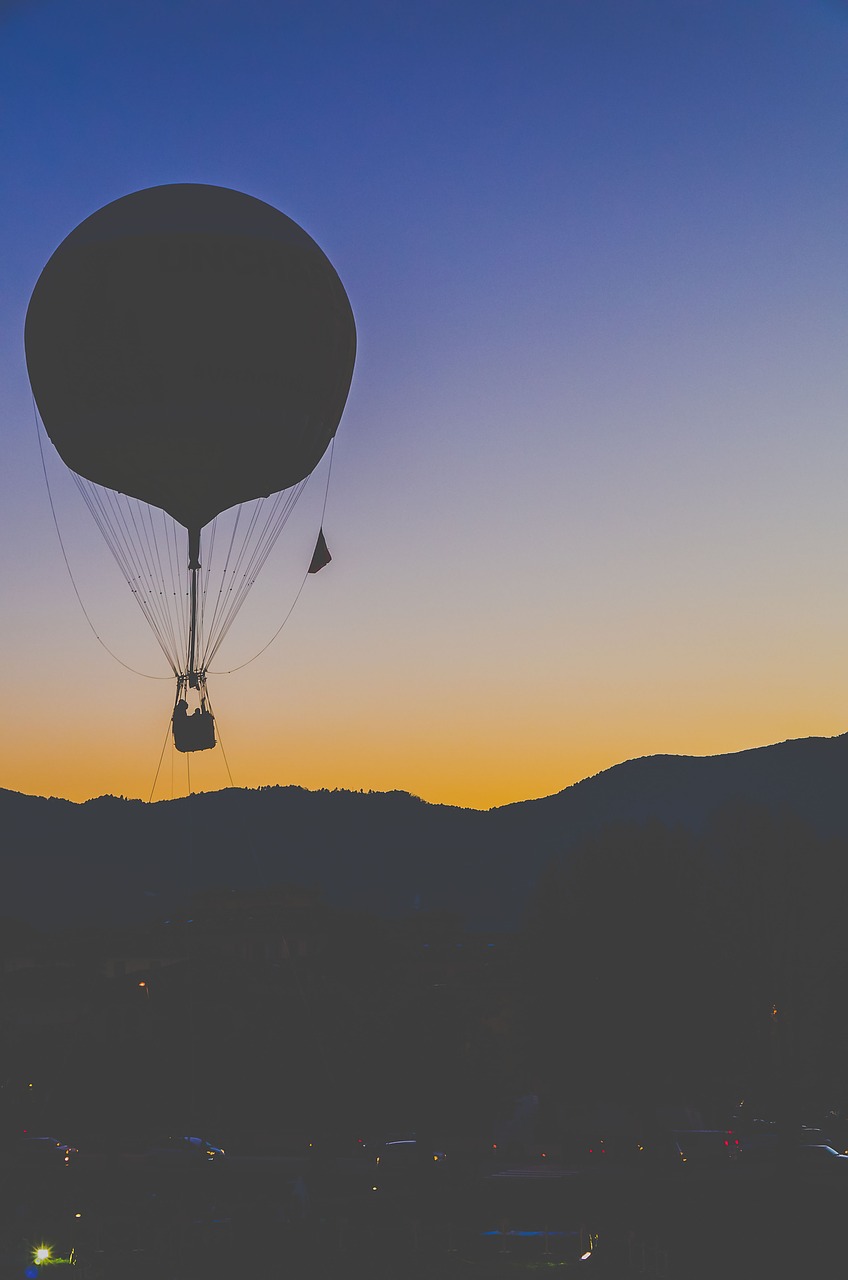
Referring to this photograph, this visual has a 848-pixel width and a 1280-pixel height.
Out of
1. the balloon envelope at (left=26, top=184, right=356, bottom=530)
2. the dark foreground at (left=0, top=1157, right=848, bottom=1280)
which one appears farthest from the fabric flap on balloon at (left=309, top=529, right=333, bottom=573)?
the dark foreground at (left=0, top=1157, right=848, bottom=1280)

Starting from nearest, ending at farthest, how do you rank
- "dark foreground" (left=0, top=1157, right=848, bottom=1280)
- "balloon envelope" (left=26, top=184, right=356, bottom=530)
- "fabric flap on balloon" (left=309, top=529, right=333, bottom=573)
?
1. "dark foreground" (left=0, top=1157, right=848, bottom=1280)
2. "balloon envelope" (left=26, top=184, right=356, bottom=530)
3. "fabric flap on balloon" (left=309, top=529, right=333, bottom=573)

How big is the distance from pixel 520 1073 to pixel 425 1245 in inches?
1826

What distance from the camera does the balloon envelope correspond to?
106 ft

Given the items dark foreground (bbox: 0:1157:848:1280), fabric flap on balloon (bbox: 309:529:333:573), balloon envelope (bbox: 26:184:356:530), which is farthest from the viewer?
fabric flap on balloon (bbox: 309:529:333:573)

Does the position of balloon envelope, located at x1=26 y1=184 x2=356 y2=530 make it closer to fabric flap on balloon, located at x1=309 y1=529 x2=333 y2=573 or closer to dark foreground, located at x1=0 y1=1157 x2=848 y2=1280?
fabric flap on balloon, located at x1=309 y1=529 x2=333 y2=573

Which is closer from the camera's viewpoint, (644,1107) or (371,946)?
(644,1107)

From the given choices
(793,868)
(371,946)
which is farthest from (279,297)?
(371,946)

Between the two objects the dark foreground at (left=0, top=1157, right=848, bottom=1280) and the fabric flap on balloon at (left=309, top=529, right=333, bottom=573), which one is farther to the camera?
the fabric flap on balloon at (left=309, top=529, right=333, bottom=573)

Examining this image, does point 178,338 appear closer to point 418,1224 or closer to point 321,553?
point 321,553

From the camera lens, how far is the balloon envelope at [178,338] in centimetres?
3219

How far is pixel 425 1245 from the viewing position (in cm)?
2486

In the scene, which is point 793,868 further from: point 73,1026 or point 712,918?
point 73,1026

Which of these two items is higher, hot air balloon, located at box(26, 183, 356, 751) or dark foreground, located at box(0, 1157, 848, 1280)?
hot air balloon, located at box(26, 183, 356, 751)

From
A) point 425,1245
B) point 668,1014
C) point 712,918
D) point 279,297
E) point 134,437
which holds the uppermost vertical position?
point 279,297
